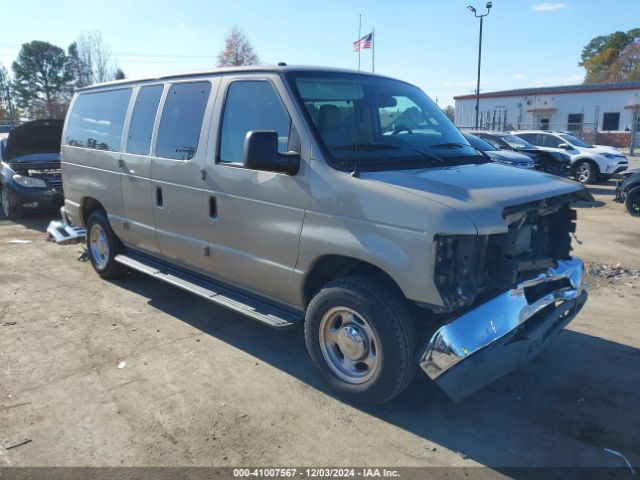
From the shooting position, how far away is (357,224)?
135 inches

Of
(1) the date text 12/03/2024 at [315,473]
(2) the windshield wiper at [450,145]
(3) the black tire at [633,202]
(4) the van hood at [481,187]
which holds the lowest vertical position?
(1) the date text 12/03/2024 at [315,473]

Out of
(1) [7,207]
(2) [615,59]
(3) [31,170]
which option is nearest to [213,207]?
(3) [31,170]

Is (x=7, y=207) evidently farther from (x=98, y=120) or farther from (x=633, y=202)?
(x=633, y=202)

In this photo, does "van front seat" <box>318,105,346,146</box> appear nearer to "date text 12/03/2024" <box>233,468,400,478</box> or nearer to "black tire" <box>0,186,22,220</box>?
"date text 12/03/2024" <box>233,468,400,478</box>

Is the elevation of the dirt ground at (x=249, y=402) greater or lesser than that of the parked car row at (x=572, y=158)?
lesser

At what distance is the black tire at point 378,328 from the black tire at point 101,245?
3.45m

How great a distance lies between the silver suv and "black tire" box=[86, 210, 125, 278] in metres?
1.14

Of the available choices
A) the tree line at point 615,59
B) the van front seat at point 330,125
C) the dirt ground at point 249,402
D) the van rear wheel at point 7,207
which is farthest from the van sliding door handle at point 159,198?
the tree line at point 615,59

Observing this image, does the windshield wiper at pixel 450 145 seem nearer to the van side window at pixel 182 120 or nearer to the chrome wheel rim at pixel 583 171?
the van side window at pixel 182 120

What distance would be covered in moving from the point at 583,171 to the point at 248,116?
1608 centimetres

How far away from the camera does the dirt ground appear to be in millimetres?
3219

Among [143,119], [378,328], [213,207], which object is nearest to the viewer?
[378,328]

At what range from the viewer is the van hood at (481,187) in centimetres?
311

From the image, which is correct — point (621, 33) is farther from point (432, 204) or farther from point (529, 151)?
point (432, 204)
